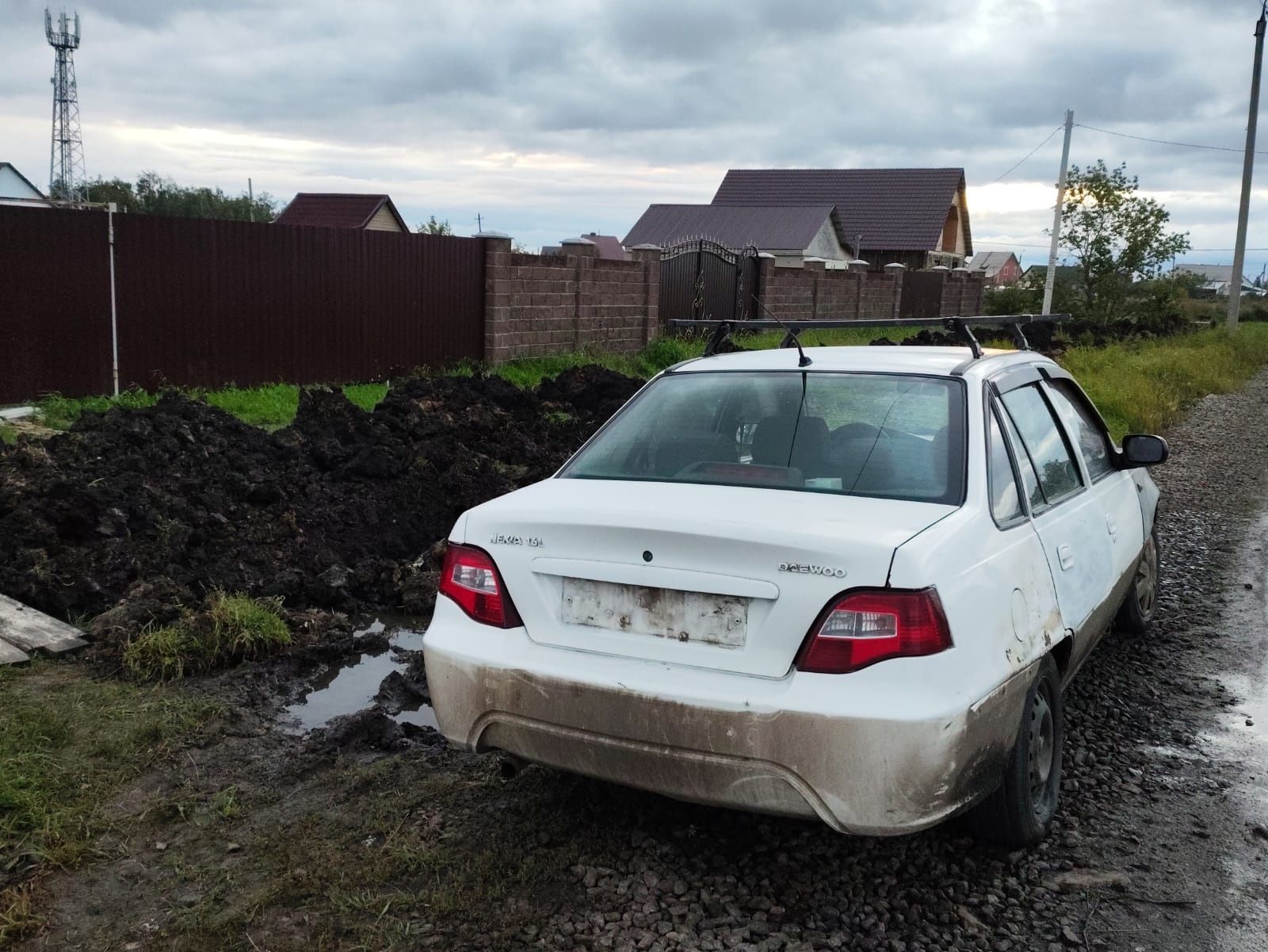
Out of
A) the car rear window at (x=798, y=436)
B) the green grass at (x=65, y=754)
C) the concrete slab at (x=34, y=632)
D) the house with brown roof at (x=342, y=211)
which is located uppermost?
the house with brown roof at (x=342, y=211)

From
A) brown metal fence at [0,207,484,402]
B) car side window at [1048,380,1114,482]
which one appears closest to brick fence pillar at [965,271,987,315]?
brown metal fence at [0,207,484,402]

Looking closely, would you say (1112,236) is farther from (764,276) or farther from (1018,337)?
(1018,337)

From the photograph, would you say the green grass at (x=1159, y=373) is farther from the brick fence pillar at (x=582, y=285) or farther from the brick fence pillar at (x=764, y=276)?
the brick fence pillar at (x=582, y=285)

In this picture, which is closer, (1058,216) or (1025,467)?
(1025,467)

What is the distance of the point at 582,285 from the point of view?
17703 mm

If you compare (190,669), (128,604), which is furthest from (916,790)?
(128,604)

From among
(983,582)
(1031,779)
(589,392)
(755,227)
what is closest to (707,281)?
(589,392)

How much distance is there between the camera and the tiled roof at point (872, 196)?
A: 49.8m

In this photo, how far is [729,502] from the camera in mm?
3250

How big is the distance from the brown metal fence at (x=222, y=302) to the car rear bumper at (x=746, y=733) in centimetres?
964

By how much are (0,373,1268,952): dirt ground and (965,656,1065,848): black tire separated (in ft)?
0.34

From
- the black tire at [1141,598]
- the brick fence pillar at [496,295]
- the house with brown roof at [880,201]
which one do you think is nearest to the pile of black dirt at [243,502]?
the black tire at [1141,598]

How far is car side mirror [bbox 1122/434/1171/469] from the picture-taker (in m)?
4.82

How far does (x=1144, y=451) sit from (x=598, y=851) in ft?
9.87
